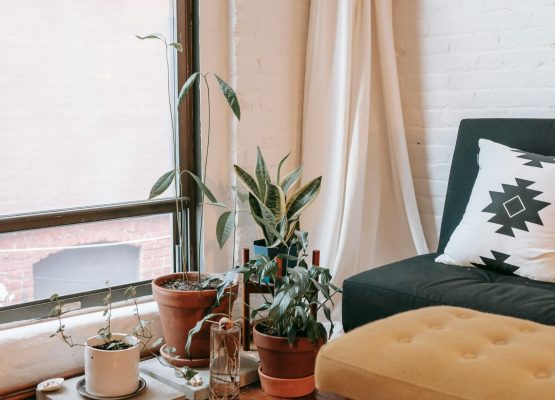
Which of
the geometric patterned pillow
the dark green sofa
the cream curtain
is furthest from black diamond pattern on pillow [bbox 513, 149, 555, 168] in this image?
the cream curtain

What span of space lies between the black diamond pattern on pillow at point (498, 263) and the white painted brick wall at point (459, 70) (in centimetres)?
71

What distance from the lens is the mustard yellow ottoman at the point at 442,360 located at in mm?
1500

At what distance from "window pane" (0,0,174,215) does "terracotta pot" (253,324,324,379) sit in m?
0.78

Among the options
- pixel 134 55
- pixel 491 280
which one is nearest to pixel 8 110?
pixel 134 55

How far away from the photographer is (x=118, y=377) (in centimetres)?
226

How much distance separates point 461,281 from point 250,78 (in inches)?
48.6

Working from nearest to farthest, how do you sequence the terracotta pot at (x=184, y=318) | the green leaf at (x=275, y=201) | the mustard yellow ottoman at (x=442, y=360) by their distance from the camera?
the mustard yellow ottoman at (x=442, y=360), the terracotta pot at (x=184, y=318), the green leaf at (x=275, y=201)

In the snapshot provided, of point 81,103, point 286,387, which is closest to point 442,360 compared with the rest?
point 286,387

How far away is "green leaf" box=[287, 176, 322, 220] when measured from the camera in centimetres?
264

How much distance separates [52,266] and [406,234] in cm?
152

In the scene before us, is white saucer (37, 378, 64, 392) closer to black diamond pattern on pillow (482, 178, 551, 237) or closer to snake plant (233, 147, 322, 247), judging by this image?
snake plant (233, 147, 322, 247)

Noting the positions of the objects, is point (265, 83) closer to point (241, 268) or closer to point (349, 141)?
point (349, 141)

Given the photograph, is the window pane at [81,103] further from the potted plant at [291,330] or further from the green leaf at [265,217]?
the potted plant at [291,330]

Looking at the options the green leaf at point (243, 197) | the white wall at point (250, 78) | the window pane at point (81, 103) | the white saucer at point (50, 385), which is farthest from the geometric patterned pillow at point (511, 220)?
the white saucer at point (50, 385)
